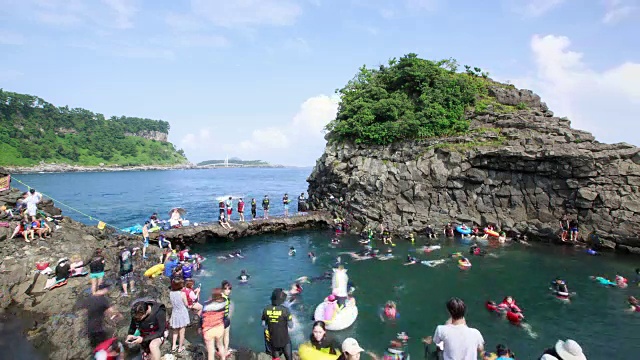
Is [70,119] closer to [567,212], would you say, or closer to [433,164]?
[433,164]

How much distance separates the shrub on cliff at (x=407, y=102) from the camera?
129 feet

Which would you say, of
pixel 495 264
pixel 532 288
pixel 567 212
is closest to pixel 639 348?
pixel 532 288

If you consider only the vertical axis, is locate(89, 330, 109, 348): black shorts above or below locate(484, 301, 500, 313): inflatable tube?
above

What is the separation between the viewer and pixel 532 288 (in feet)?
74.5

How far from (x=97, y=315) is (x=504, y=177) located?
36.5 metres

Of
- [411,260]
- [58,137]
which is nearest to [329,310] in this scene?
[411,260]

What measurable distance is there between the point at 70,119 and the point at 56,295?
19448cm

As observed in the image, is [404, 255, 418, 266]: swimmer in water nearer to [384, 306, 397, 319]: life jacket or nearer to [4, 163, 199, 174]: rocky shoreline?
[384, 306, 397, 319]: life jacket

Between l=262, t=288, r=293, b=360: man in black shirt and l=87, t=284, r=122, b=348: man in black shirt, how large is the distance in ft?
26.1

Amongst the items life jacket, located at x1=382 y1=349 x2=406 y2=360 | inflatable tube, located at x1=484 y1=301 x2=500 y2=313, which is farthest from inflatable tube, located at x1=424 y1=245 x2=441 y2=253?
life jacket, located at x1=382 y1=349 x2=406 y2=360

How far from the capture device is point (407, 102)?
4112 cm

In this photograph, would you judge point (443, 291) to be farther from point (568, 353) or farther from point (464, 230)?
point (464, 230)

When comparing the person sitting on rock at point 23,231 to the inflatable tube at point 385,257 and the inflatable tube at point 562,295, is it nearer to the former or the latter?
the inflatable tube at point 385,257

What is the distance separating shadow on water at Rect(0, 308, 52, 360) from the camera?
40.9 ft
